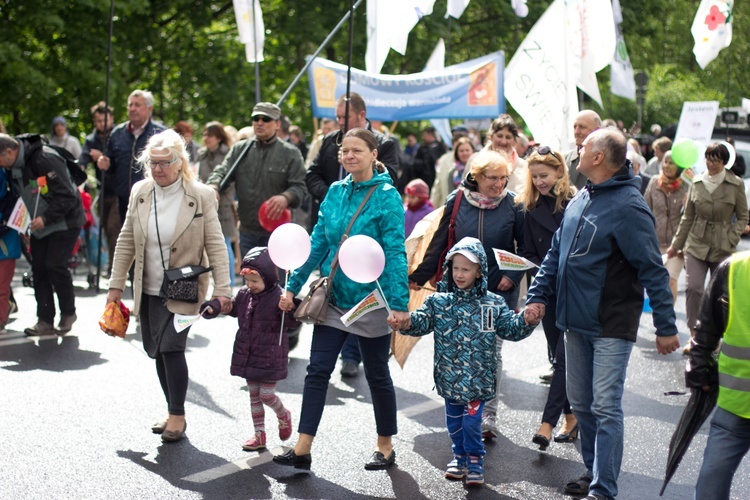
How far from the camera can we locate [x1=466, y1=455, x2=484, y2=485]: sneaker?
233 inches

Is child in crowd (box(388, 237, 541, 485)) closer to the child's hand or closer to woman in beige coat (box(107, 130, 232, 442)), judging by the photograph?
the child's hand

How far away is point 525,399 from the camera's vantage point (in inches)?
320

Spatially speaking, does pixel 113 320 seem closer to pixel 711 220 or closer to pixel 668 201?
pixel 711 220

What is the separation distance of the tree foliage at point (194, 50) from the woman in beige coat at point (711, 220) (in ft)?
20.1

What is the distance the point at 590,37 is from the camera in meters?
12.0

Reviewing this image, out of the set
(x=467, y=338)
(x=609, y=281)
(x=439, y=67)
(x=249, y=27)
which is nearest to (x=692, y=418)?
(x=609, y=281)

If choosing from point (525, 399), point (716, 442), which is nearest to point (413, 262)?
point (525, 399)

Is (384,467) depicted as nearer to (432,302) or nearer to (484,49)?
(432,302)

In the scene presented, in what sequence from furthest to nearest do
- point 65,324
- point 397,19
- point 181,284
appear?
point 397,19, point 65,324, point 181,284

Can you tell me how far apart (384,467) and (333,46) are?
21.2 metres

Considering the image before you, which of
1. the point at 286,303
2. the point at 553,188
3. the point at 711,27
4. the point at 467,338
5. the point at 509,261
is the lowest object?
the point at 467,338

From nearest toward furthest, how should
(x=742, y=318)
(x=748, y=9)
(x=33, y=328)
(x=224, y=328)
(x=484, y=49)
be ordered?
1. (x=742, y=318)
2. (x=33, y=328)
3. (x=224, y=328)
4. (x=484, y=49)
5. (x=748, y=9)

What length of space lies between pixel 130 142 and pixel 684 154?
578 centimetres

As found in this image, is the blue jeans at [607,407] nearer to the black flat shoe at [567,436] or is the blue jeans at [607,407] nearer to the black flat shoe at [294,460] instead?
the black flat shoe at [567,436]
